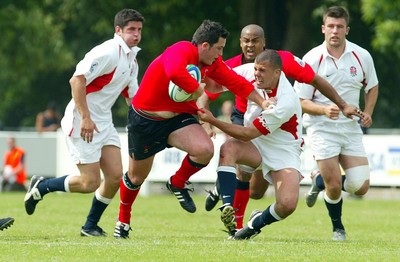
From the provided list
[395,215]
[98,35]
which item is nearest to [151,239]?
[395,215]

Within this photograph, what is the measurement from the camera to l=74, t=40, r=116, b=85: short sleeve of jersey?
Answer: 11109 mm

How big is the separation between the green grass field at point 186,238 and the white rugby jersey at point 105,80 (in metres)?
1.23

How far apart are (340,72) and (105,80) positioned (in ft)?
8.14

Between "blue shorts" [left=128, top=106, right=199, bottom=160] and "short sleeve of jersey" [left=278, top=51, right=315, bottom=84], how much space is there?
106cm

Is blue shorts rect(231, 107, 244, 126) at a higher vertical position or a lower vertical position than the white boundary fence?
higher

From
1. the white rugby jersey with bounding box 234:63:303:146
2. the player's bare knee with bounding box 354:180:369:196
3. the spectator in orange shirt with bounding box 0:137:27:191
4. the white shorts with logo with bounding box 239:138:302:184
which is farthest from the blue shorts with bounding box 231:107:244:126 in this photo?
the spectator in orange shirt with bounding box 0:137:27:191

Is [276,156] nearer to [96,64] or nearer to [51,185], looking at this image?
[96,64]

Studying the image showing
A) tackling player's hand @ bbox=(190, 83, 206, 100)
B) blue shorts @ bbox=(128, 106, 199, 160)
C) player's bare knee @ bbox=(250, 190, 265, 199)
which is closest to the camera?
tackling player's hand @ bbox=(190, 83, 206, 100)

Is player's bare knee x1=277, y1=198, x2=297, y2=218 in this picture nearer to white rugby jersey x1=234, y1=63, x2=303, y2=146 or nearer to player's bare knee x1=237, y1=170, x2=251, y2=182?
white rugby jersey x1=234, y1=63, x2=303, y2=146

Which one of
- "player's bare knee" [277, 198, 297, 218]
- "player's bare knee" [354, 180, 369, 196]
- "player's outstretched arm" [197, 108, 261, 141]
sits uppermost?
"player's outstretched arm" [197, 108, 261, 141]

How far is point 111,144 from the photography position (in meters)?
11.7

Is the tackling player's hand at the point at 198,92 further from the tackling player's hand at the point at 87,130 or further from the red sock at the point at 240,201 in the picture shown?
the red sock at the point at 240,201

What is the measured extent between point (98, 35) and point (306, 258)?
3435 centimetres

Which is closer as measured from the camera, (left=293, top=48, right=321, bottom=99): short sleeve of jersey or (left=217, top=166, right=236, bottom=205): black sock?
(left=217, top=166, right=236, bottom=205): black sock
